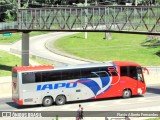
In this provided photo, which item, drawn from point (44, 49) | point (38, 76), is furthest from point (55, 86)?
point (44, 49)

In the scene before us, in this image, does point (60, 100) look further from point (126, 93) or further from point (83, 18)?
point (83, 18)

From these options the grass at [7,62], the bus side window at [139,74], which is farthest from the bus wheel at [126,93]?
the grass at [7,62]

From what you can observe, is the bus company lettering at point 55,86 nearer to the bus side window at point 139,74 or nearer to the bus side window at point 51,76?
the bus side window at point 51,76

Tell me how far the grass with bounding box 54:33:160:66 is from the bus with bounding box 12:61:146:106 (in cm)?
2679

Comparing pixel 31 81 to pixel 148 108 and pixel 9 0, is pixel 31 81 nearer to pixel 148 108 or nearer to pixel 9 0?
pixel 148 108

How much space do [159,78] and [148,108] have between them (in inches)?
626

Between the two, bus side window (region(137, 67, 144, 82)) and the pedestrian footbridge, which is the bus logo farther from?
the pedestrian footbridge

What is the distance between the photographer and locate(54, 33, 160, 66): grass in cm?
7131

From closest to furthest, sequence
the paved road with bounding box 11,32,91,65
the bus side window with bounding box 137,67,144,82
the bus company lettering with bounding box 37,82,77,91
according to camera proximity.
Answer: the bus company lettering with bounding box 37,82,77,91 < the bus side window with bounding box 137,67,144,82 < the paved road with bounding box 11,32,91,65

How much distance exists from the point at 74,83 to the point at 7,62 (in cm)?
2713

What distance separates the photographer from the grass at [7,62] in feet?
184

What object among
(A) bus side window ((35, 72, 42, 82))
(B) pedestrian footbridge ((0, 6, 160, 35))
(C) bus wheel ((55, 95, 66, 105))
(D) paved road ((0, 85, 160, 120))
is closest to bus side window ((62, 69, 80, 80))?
(C) bus wheel ((55, 95, 66, 105))

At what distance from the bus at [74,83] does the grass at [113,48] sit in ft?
87.9

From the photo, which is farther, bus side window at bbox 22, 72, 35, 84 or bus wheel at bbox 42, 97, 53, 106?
bus wheel at bbox 42, 97, 53, 106
